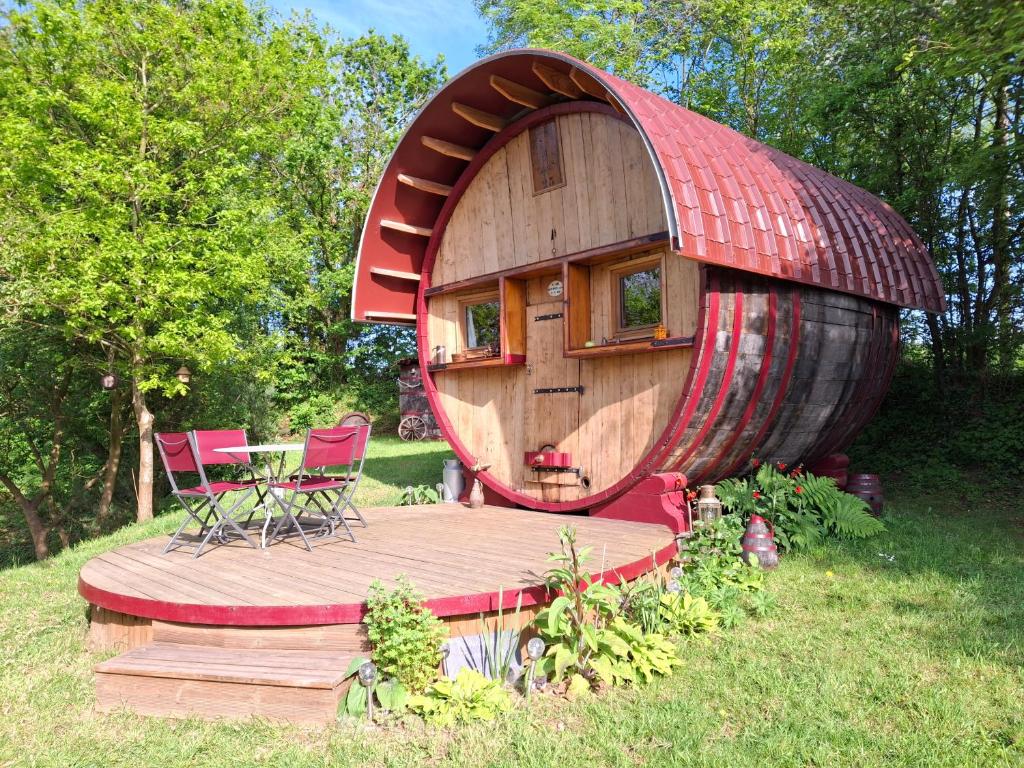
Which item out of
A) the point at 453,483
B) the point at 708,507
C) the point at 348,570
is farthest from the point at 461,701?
the point at 453,483

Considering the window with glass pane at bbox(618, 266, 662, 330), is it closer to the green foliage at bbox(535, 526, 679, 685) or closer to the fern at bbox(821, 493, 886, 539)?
the fern at bbox(821, 493, 886, 539)

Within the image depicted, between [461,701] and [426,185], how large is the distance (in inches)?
237

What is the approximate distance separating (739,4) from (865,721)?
17.0 metres

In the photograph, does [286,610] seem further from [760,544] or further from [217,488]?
[760,544]

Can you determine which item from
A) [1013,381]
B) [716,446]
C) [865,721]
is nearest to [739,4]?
[1013,381]

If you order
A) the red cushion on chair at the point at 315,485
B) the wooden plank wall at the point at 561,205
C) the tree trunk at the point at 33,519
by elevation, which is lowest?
the tree trunk at the point at 33,519

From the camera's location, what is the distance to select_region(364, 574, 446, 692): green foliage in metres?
3.14

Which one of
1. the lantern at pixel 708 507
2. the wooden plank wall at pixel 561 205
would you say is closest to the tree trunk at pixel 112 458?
→ the wooden plank wall at pixel 561 205

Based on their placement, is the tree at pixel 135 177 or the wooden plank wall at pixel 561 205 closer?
the wooden plank wall at pixel 561 205

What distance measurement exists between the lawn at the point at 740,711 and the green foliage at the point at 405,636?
0.26 m

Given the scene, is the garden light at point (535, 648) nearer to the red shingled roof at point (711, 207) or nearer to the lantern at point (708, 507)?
the lantern at point (708, 507)

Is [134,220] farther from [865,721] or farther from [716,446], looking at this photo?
[865,721]

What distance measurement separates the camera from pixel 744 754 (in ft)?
8.53

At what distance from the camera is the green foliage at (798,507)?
561 centimetres
